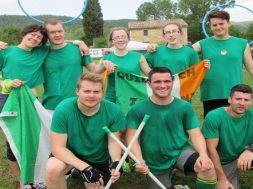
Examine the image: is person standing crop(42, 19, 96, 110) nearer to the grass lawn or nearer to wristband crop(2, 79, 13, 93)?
wristband crop(2, 79, 13, 93)

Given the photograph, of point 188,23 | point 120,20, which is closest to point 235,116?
point 188,23

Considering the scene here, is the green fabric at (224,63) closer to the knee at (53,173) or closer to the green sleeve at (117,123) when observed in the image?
the green sleeve at (117,123)

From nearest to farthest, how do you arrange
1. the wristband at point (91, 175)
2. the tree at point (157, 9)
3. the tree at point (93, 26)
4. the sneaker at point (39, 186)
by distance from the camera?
the wristband at point (91, 175) < the sneaker at point (39, 186) < the tree at point (93, 26) < the tree at point (157, 9)

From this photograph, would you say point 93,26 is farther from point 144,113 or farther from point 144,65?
point 144,113

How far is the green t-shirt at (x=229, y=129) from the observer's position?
184 inches

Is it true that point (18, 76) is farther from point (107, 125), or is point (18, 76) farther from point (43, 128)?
point (107, 125)

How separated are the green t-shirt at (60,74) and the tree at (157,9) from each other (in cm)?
Result: 9718

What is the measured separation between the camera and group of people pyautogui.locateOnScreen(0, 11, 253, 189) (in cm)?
434

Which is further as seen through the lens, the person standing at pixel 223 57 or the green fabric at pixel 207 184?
the person standing at pixel 223 57

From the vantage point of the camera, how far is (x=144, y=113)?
4.56m

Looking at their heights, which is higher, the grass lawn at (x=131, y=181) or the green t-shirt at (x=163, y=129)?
the green t-shirt at (x=163, y=129)

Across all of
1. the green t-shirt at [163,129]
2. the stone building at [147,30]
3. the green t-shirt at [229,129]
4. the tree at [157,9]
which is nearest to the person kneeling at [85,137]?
the green t-shirt at [163,129]

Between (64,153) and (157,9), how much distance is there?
104 meters

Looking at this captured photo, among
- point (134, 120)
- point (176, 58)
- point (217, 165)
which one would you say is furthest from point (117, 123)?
point (176, 58)
